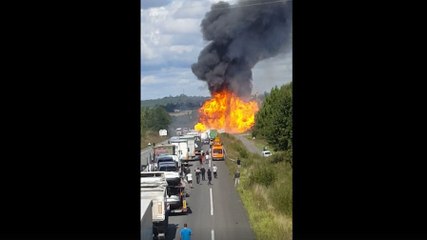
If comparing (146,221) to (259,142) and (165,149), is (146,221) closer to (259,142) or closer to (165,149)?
(259,142)

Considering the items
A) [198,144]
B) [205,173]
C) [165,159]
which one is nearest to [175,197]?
[205,173]

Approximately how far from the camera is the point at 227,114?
71.2 ft

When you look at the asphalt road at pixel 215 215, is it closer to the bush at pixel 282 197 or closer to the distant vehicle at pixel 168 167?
the bush at pixel 282 197

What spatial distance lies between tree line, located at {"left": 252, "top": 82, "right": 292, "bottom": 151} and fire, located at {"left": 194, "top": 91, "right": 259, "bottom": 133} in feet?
8.82

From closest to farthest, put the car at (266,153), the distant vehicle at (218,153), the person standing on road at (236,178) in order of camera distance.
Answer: the person standing on road at (236,178) < the car at (266,153) < the distant vehicle at (218,153)

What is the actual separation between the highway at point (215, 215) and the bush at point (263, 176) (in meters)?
0.87

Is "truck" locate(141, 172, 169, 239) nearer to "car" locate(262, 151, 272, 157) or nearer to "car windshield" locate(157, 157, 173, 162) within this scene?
"car" locate(262, 151, 272, 157)

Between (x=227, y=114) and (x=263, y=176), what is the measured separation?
12.0ft

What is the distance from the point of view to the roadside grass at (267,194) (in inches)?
592

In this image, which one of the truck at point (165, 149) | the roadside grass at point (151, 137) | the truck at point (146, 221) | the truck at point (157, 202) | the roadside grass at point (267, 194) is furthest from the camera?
the truck at point (165, 149)

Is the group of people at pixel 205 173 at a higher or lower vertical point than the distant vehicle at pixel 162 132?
lower

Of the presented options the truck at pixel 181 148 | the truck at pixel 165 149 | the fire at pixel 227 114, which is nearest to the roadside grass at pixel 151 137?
the truck at pixel 181 148
